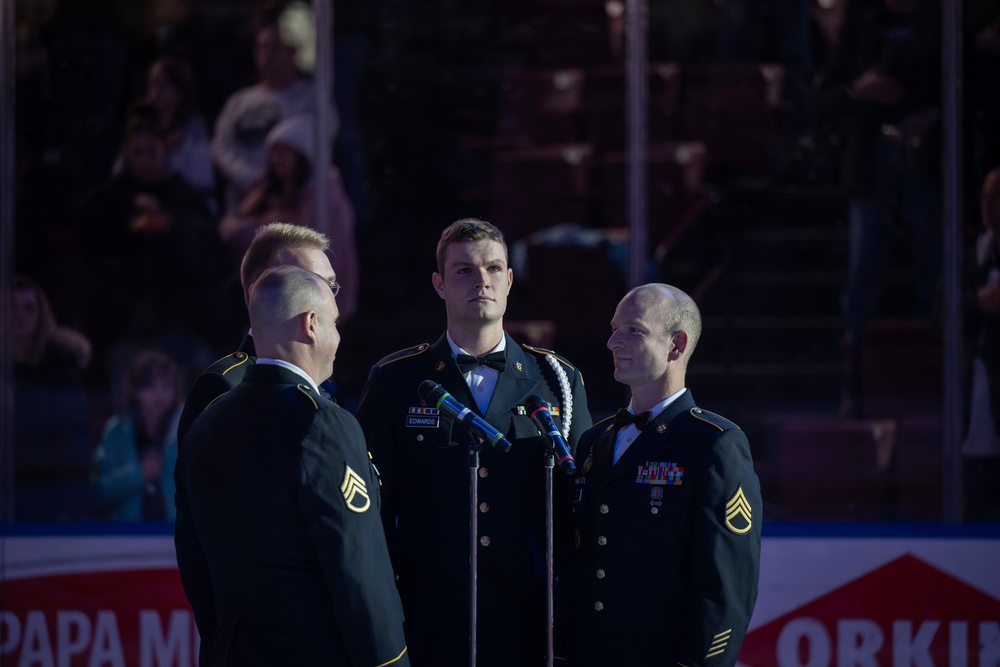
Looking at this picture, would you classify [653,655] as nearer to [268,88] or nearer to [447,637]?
[447,637]

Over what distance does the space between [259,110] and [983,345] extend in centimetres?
418

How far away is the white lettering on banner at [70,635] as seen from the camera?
5863mm

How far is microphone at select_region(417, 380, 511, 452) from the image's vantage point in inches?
130

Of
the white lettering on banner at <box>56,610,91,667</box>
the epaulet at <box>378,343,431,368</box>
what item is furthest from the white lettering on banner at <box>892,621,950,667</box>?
the white lettering on banner at <box>56,610,91,667</box>

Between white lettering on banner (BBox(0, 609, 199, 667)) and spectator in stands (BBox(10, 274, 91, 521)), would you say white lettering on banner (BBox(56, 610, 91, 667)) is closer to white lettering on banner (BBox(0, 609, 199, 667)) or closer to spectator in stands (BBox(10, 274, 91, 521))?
white lettering on banner (BBox(0, 609, 199, 667))

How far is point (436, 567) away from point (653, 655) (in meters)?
0.75

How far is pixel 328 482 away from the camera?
2.89m

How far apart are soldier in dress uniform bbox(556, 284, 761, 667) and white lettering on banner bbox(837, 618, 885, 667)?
2392mm

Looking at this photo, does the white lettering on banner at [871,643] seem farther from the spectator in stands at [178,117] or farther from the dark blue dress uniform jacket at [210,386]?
the spectator in stands at [178,117]

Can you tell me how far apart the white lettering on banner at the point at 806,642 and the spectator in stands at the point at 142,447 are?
3361 millimetres

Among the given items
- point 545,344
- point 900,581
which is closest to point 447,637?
point 900,581

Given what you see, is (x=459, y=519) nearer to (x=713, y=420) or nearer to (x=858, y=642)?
(x=713, y=420)

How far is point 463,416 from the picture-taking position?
333cm

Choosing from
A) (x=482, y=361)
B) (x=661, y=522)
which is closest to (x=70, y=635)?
(x=482, y=361)
